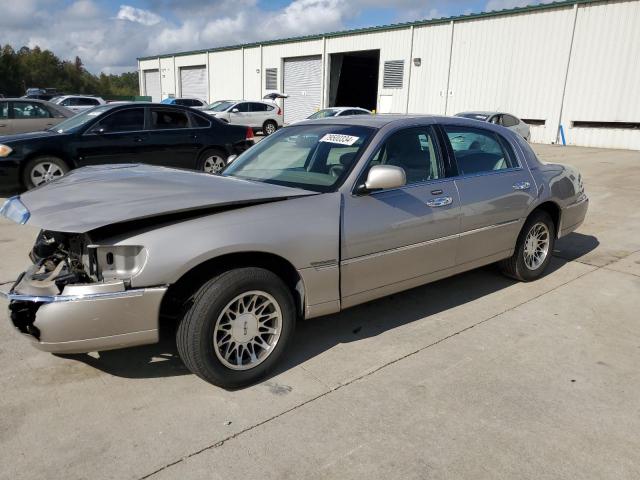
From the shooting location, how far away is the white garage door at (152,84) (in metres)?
48.6

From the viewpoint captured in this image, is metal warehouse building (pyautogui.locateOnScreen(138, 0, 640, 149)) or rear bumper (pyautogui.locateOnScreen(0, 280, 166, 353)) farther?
metal warehouse building (pyautogui.locateOnScreen(138, 0, 640, 149))

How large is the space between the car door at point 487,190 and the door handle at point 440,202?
16 cm

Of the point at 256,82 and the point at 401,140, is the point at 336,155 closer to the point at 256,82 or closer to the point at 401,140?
the point at 401,140

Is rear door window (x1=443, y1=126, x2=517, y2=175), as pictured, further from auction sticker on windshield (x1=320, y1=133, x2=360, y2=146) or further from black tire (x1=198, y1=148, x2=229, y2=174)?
black tire (x1=198, y1=148, x2=229, y2=174)

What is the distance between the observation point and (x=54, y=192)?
11.0ft

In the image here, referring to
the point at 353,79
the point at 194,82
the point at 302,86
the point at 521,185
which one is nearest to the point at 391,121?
the point at 521,185

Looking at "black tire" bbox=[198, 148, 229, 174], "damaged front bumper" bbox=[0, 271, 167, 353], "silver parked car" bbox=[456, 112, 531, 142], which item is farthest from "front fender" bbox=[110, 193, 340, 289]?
"silver parked car" bbox=[456, 112, 531, 142]

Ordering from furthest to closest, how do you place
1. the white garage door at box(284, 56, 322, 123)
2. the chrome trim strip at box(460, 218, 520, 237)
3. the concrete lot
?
the white garage door at box(284, 56, 322, 123) < the chrome trim strip at box(460, 218, 520, 237) < the concrete lot

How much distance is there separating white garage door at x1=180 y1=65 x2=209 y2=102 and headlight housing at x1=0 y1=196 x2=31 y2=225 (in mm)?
40252

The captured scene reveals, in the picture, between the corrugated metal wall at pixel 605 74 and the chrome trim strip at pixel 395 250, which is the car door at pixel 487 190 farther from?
the corrugated metal wall at pixel 605 74

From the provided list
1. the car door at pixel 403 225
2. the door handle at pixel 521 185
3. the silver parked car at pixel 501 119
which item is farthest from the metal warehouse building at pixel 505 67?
the car door at pixel 403 225

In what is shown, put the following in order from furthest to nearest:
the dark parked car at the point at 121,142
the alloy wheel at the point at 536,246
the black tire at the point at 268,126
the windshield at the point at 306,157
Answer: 1. the black tire at the point at 268,126
2. the dark parked car at the point at 121,142
3. the alloy wheel at the point at 536,246
4. the windshield at the point at 306,157

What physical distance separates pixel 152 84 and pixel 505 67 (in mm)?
36905

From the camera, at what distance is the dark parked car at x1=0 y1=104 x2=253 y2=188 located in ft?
26.6
